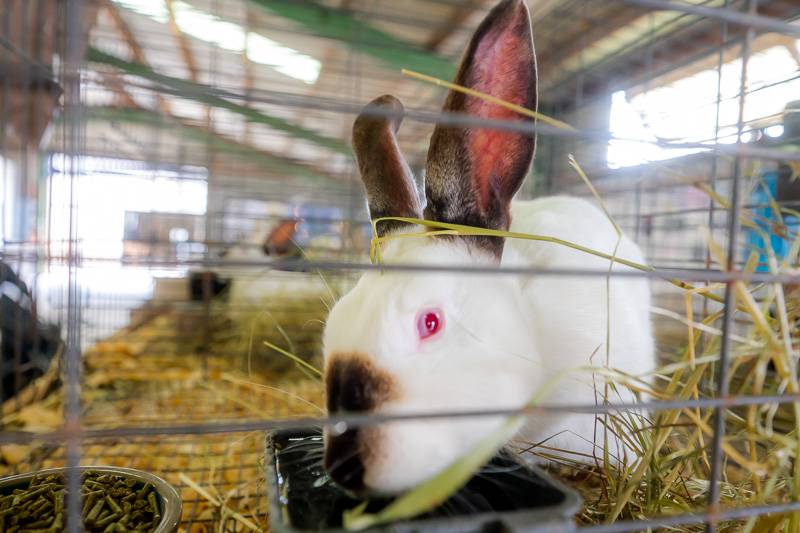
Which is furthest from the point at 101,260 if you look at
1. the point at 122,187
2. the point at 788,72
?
the point at 122,187

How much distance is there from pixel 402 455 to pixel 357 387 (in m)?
0.10

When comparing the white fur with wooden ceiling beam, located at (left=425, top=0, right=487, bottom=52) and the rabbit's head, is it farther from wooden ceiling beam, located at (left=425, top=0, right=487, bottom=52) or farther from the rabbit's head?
wooden ceiling beam, located at (left=425, top=0, right=487, bottom=52)

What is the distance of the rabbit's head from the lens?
64 cm

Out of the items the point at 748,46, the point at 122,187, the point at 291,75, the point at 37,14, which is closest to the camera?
the point at 748,46

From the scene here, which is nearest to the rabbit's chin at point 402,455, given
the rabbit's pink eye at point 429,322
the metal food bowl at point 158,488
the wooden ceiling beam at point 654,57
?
the rabbit's pink eye at point 429,322

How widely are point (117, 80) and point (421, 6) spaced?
2948 millimetres

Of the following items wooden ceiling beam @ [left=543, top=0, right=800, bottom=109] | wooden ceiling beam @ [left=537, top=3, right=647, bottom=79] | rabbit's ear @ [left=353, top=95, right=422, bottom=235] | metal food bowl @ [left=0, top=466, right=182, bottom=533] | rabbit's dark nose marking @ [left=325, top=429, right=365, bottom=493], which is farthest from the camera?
wooden ceiling beam @ [left=537, top=3, right=647, bottom=79]

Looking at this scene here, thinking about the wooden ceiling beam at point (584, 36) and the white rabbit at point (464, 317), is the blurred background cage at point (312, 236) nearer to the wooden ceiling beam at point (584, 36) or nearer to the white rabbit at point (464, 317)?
the wooden ceiling beam at point (584, 36)

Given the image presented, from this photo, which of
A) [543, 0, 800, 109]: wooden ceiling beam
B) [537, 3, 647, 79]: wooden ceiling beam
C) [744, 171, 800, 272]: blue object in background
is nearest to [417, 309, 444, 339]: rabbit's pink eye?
[744, 171, 800, 272]: blue object in background

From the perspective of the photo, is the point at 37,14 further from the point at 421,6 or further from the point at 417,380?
the point at 417,380

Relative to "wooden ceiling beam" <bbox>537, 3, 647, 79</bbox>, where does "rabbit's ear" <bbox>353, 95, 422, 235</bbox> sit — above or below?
below

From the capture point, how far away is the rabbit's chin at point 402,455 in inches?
24.6

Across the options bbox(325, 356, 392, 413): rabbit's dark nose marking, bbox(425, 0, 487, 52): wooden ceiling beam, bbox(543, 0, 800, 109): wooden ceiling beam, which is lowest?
bbox(325, 356, 392, 413): rabbit's dark nose marking

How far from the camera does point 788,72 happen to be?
1.52 metres
